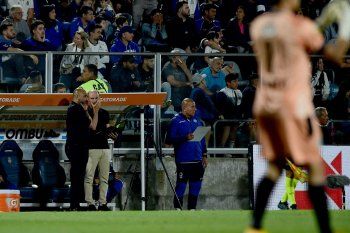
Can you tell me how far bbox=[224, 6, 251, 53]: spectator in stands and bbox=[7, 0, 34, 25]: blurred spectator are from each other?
183 inches

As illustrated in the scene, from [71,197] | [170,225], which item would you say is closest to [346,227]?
[170,225]

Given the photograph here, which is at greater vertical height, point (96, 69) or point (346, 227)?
point (96, 69)

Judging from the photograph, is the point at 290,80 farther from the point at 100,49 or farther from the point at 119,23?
the point at 119,23

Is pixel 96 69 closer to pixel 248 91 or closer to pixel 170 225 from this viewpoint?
pixel 248 91

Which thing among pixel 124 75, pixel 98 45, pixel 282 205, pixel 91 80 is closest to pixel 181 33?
pixel 98 45

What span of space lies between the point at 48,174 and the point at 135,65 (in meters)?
3.08

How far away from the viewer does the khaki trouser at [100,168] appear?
860 inches

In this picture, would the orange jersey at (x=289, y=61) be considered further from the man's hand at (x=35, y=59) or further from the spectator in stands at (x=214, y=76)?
the man's hand at (x=35, y=59)

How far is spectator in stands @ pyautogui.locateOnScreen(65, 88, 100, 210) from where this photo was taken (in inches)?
854

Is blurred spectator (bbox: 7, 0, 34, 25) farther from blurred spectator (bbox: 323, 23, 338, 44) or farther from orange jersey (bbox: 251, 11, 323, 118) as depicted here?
orange jersey (bbox: 251, 11, 323, 118)

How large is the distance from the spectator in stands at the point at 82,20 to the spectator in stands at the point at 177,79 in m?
2.35

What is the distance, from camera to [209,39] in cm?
2545

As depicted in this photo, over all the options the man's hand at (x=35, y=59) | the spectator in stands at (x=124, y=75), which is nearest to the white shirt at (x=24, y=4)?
the man's hand at (x=35, y=59)

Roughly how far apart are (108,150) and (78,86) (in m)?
1.82
